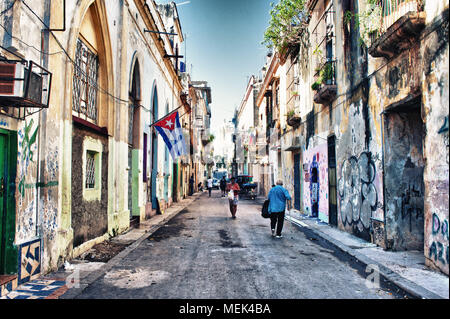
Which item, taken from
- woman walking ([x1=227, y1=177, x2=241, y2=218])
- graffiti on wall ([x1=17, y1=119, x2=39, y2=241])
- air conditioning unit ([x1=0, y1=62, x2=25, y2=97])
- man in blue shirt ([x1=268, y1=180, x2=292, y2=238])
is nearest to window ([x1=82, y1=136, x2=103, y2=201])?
graffiti on wall ([x1=17, y1=119, x2=39, y2=241])

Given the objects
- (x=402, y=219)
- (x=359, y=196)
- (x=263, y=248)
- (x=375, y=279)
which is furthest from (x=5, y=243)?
(x=359, y=196)

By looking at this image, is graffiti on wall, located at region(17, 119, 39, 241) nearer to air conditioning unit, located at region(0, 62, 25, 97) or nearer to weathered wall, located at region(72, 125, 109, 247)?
air conditioning unit, located at region(0, 62, 25, 97)

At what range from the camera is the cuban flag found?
46.3 feet

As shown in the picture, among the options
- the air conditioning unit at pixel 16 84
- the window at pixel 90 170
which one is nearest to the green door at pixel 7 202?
the air conditioning unit at pixel 16 84

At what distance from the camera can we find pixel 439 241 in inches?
241

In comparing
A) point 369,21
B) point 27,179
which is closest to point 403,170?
point 369,21

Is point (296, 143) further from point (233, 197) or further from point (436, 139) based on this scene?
point (436, 139)

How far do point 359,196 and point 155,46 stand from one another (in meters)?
11.4

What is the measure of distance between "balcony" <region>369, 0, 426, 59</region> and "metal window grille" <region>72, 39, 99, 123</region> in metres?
6.77

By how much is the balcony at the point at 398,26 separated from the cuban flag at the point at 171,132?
26.3ft

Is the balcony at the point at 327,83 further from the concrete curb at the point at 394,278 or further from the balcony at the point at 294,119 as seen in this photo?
the concrete curb at the point at 394,278

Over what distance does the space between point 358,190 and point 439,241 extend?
4.06 metres

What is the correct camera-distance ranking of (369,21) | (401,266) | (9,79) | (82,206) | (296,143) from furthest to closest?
(296,143)
(369,21)
(82,206)
(401,266)
(9,79)

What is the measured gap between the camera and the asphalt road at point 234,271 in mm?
5266
